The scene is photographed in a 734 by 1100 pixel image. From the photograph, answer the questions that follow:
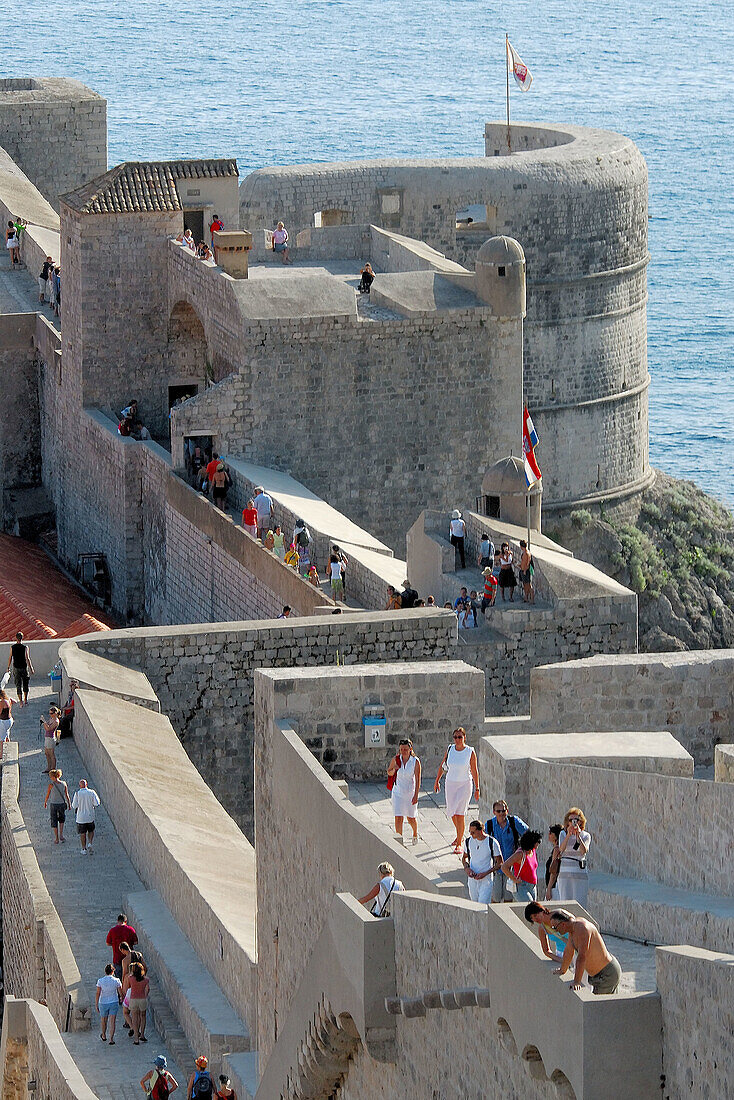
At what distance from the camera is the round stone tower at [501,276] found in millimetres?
40656

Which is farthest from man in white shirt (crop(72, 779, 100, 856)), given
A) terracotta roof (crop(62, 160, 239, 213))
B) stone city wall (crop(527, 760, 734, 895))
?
terracotta roof (crop(62, 160, 239, 213))

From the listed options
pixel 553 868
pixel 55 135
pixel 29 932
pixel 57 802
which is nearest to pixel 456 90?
pixel 55 135

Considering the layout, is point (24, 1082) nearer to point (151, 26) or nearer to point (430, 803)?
point (430, 803)

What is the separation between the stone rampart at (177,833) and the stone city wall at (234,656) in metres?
0.91

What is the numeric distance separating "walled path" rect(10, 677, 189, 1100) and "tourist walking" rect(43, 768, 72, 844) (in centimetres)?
11

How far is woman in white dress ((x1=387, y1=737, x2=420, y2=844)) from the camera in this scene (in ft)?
63.2

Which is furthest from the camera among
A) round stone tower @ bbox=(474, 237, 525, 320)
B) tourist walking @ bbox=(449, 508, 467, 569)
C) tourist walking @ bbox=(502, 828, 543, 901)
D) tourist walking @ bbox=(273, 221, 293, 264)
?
tourist walking @ bbox=(273, 221, 293, 264)

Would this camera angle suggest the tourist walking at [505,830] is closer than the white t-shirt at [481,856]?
No

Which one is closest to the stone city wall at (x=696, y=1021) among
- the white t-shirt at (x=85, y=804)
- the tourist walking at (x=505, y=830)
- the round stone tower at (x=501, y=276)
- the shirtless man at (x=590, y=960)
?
the shirtless man at (x=590, y=960)

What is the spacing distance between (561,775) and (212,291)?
2441 centimetres

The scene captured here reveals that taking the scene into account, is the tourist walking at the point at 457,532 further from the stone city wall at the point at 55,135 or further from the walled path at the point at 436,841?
the stone city wall at the point at 55,135

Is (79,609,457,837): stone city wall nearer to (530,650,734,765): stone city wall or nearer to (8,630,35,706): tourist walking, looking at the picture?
(8,630,35,706): tourist walking

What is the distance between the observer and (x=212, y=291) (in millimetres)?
41062

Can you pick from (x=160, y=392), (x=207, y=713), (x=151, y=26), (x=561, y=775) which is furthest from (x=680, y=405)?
(x=151, y=26)
